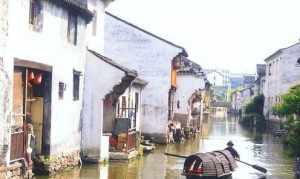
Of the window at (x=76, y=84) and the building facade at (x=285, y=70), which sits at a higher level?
the building facade at (x=285, y=70)

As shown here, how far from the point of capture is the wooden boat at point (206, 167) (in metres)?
21.2

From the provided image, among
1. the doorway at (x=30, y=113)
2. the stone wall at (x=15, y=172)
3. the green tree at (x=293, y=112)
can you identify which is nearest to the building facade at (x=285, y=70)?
the green tree at (x=293, y=112)

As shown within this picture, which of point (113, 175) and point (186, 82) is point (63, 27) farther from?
point (186, 82)

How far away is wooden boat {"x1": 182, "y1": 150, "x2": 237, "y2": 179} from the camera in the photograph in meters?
21.2

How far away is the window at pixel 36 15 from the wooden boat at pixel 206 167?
7526 millimetres

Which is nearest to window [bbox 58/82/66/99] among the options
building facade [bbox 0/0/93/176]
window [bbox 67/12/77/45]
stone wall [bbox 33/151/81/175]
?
building facade [bbox 0/0/93/176]

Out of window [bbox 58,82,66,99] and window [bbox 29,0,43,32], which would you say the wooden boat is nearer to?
window [bbox 58,82,66,99]

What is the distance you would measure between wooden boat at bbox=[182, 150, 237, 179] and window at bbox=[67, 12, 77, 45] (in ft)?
22.8

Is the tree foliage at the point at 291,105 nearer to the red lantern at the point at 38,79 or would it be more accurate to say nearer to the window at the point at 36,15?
the red lantern at the point at 38,79

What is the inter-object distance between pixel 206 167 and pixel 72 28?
802 cm

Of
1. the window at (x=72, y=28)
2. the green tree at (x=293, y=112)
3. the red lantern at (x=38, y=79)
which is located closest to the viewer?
the red lantern at (x=38, y=79)

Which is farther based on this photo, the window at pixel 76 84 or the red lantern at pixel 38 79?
the window at pixel 76 84

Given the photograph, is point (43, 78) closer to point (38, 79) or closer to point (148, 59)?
point (38, 79)

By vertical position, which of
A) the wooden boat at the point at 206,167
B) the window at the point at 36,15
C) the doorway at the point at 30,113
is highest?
the window at the point at 36,15
